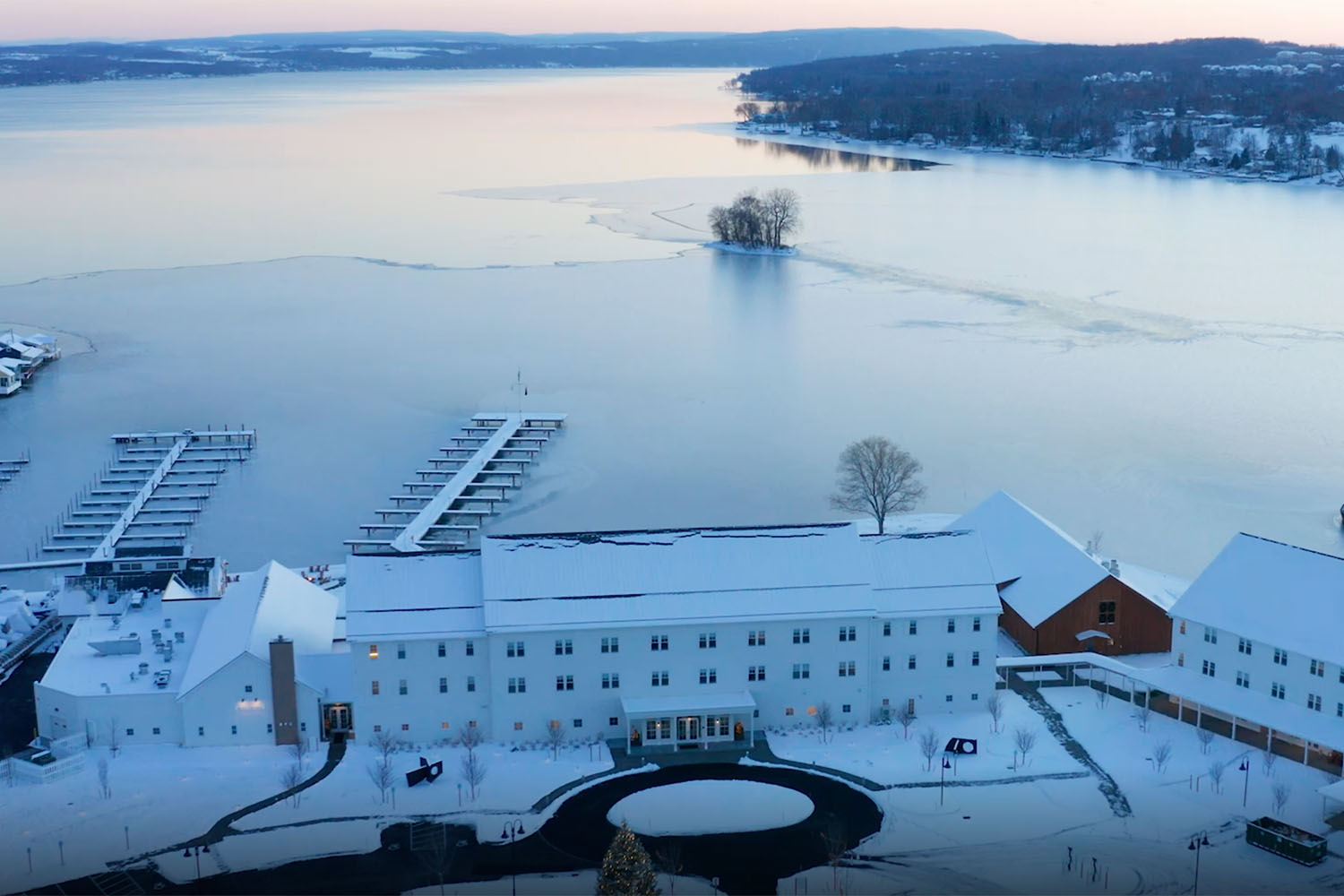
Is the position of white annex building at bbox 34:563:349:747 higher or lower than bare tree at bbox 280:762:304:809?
higher

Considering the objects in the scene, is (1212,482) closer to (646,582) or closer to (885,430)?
(885,430)

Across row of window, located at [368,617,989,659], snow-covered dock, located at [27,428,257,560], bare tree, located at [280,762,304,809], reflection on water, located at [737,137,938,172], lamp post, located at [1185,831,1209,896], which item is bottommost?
snow-covered dock, located at [27,428,257,560]

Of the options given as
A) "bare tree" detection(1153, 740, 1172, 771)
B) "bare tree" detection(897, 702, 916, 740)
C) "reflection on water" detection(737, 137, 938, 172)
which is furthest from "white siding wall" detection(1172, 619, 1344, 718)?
"reflection on water" detection(737, 137, 938, 172)

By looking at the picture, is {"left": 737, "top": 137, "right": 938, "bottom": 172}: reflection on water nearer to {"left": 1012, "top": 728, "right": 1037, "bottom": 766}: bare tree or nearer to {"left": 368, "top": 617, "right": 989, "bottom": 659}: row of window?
{"left": 368, "top": 617, "right": 989, "bottom": 659}: row of window

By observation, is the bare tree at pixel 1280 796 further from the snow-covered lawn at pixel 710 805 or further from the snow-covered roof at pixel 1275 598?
the snow-covered lawn at pixel 710 805

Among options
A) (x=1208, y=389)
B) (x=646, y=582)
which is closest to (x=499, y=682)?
(x=646, y=582)

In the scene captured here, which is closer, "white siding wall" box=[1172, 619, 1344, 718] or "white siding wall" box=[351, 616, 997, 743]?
"white siding wall" box=[1172, 619, 1344, 718]

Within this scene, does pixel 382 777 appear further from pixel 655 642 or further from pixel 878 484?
pixel 878 484
